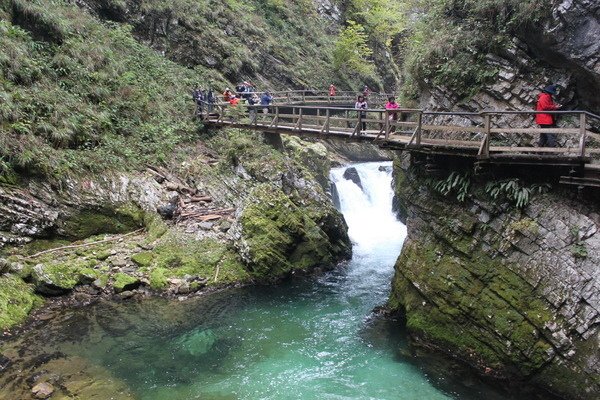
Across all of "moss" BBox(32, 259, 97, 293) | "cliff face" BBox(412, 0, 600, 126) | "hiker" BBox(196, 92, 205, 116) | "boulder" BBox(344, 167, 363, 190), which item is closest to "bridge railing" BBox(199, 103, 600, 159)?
"cliff face" BBox(412, 0, 600, 126)

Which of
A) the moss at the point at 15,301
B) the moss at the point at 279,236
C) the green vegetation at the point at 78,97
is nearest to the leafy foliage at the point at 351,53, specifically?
the green vegetation at the point at 78,97

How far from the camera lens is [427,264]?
1236 centimetres

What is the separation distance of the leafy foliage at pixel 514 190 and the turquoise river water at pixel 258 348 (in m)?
4.42

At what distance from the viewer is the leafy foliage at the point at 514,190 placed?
10.5 metres

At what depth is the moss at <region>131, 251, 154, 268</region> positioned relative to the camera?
14183mm

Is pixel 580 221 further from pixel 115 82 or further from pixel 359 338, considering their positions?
pixel 115 82

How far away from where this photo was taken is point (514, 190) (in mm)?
10758

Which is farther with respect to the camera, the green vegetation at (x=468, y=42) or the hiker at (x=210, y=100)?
the hiker at (x=210, y=100)

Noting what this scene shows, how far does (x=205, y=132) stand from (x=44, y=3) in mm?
8978


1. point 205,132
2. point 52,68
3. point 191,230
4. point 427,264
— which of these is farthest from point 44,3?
point 427,264

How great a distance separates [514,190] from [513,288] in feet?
7.89

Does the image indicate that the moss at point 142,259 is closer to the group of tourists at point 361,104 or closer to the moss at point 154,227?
the moss at point 154,227

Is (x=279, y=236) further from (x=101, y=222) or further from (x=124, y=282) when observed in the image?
(x=101, y=222)

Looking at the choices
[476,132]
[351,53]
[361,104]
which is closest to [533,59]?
[476,132]
